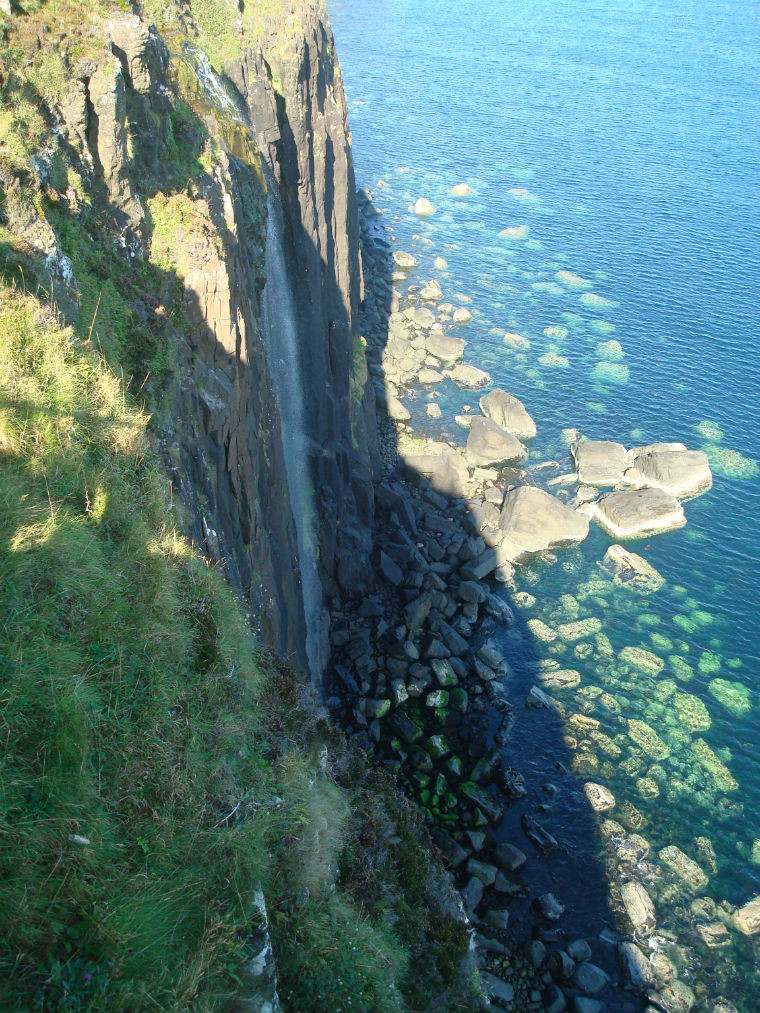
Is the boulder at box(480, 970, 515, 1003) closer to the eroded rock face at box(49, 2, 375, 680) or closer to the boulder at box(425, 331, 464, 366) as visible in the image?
the eroded rock face at box(49, 2, 375, 680)

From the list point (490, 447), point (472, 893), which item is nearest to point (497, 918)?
point (472, 893)

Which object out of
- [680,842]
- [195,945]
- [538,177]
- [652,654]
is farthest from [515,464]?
[538,177]

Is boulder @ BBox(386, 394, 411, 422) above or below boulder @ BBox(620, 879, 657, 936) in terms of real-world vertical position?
above

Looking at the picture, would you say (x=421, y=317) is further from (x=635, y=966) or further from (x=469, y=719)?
(x=635, y=966)

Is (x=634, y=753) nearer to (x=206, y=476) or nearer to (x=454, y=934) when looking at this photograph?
(x=454, y=934)

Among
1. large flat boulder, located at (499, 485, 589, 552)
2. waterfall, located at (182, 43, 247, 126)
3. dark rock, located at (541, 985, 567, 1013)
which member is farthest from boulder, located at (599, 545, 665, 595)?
waterfall, located at (182, 43, 247, 126)
